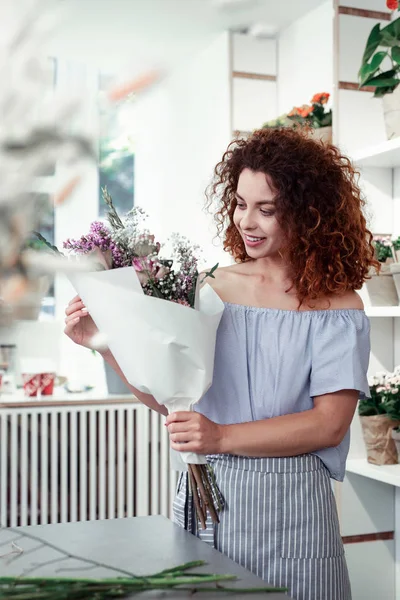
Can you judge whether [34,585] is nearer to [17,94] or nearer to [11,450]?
[17,94]

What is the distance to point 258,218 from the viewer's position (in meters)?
1.55

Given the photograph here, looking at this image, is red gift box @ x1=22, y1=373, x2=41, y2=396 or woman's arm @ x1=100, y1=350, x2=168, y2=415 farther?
red gift box @ x1=22, y1=373, x2=41, y2=396

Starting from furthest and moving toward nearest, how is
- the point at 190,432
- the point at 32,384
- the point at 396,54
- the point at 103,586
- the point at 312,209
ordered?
the point at 32,384 < the point at 396,54 < the point at 312,209 < the point at 190,432 < the point at 103,586

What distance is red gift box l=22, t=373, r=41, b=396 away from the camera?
11.1 feet

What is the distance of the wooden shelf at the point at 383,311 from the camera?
2407 mm

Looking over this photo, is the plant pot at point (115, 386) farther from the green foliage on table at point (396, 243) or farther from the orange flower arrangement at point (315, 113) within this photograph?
the green foliage on table at point (396, 243)

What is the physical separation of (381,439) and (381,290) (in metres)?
0.53

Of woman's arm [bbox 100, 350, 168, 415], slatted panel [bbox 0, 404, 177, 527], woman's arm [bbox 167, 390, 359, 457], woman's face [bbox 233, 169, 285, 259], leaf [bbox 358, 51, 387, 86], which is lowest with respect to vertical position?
slatted panel [bbox 0, 404, 177, 527]

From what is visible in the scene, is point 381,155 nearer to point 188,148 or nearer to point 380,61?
point 380,61

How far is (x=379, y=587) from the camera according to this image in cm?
272

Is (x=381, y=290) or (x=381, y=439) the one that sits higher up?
(x=381, y=290)

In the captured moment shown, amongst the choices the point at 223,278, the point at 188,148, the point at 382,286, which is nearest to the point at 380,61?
the point at 382,286

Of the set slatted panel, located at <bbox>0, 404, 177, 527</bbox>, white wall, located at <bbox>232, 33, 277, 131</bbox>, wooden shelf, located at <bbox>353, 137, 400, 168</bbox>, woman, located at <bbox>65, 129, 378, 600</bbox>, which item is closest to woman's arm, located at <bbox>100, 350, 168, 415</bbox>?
woman, located at <bbox>65, 129, 378, 600</bbox>

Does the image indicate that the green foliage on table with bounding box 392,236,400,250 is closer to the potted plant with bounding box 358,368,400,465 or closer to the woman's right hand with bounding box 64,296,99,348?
the potted plant with bounding box 358,368,400,465
